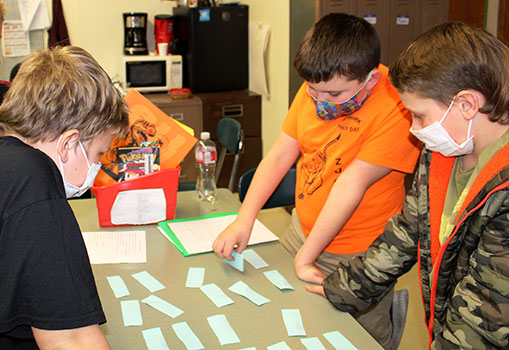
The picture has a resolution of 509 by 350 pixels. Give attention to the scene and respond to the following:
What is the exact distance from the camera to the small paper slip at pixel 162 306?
135 centimetres

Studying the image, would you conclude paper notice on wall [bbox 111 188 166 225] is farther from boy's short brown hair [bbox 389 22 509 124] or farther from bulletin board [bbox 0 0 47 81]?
bulletin board [bbox 0 0 47 81]

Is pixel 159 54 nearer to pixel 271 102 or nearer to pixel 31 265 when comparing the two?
pixel 271 102

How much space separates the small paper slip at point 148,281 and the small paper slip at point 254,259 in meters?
0.29

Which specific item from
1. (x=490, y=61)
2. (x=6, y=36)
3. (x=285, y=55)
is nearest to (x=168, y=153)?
(x=490, y=61)

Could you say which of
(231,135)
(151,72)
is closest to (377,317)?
(231,135)

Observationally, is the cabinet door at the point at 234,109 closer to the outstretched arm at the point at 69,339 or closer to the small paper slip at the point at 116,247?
the small paper slip at the point at 116,247

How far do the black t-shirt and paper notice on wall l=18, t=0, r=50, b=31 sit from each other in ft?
12.0

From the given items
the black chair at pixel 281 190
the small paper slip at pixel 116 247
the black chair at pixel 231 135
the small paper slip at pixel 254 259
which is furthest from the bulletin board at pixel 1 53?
the small paper slip at pixel 254 259

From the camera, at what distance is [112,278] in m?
1.53

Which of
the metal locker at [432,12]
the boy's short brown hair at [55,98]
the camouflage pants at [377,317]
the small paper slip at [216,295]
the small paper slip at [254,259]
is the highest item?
the metal locker at [432,12]

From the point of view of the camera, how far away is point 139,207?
74.2 inches

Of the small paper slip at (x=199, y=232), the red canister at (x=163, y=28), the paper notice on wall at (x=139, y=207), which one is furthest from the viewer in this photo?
the red canister at (x=163, y=28)

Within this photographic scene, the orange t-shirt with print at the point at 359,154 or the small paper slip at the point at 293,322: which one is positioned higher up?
the orange t-shirt with print at the point at 359,154

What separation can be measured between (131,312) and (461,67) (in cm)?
97
